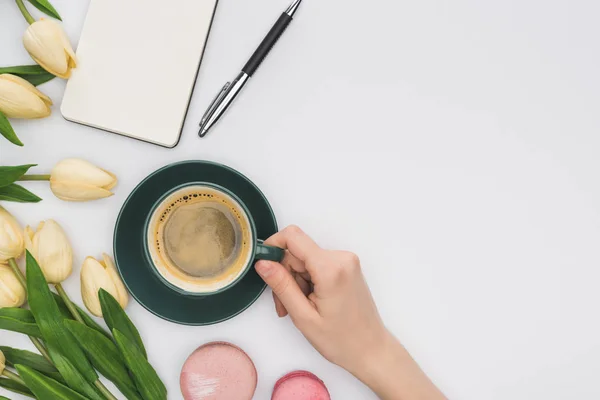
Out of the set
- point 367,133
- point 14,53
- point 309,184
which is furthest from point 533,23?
point 14,53

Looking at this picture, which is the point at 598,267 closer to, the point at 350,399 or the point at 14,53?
the point at 350,399

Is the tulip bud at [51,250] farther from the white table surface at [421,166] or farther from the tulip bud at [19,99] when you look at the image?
the tulip bud at [19,99]

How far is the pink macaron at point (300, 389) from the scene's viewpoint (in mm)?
795

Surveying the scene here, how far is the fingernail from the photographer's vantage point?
2.34 ft

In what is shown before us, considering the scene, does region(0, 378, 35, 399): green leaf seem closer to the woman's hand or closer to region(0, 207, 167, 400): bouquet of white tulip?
region(0, 207, 167, 400): bouquet of white tulip

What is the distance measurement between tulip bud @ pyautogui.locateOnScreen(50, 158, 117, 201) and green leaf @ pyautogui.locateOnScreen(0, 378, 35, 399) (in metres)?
0.27

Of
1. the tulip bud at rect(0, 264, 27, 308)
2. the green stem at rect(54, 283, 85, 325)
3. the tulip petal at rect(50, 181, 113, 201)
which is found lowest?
the tulip bud at rect(0, 264, 27, 308)

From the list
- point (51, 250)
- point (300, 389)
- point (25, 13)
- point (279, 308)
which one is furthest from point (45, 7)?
point (300, 389)

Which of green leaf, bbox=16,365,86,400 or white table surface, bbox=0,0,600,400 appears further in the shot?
white table surface, bbox=0,0,600,400

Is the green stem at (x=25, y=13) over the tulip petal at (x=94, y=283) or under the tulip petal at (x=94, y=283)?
over

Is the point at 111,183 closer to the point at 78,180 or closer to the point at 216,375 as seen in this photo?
the point at 78,180

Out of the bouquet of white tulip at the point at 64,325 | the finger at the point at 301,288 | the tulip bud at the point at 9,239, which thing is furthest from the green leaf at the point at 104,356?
the finger at the point at 301,288

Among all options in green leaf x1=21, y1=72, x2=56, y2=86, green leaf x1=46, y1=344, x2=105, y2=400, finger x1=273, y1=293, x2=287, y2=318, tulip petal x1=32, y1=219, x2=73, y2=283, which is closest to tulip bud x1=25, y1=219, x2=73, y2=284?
tulip petal x1=32, y1=219, x2=73, y2=283

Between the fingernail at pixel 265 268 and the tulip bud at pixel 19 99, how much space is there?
0.38 meters
